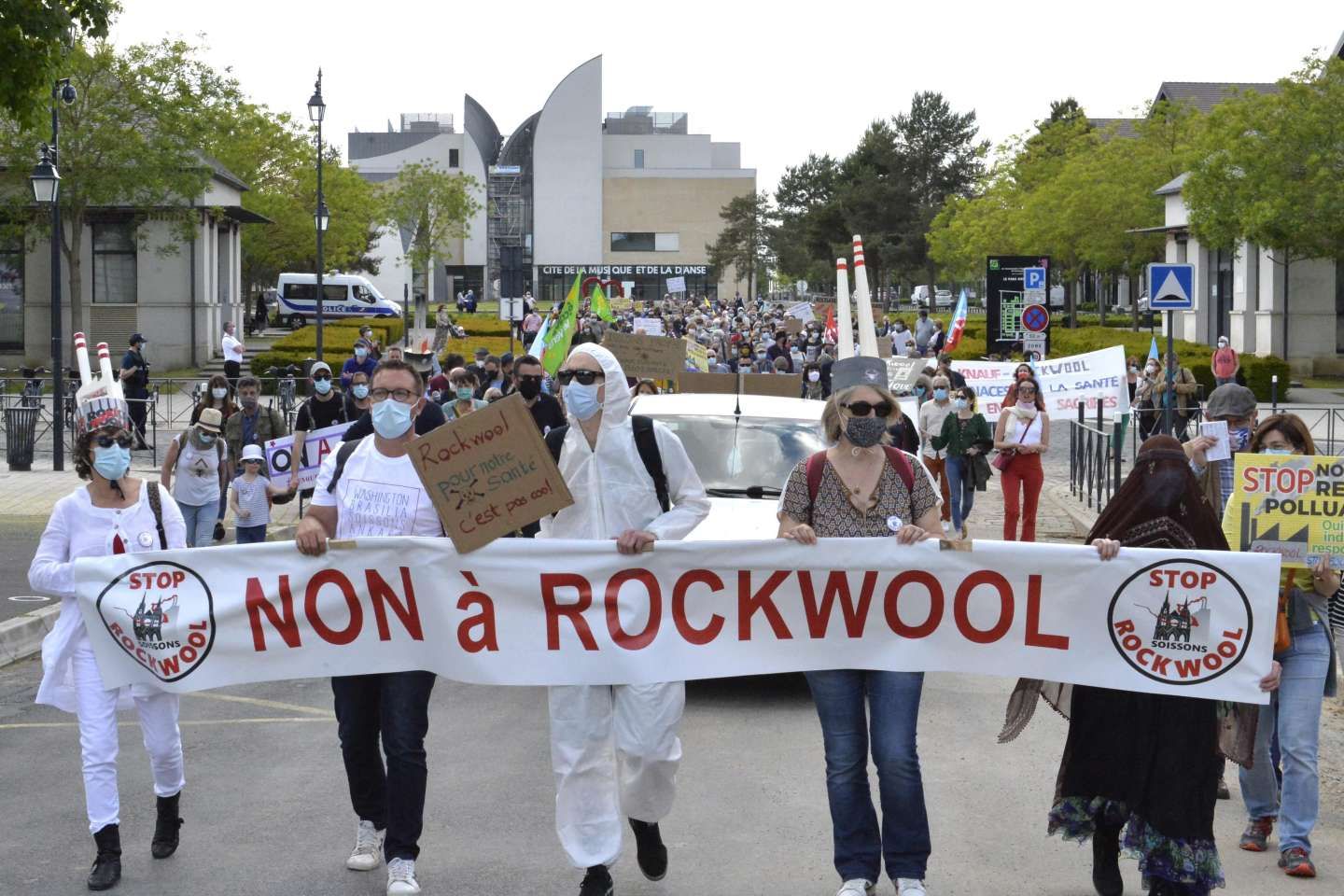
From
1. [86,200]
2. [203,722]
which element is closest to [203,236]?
[86,200]

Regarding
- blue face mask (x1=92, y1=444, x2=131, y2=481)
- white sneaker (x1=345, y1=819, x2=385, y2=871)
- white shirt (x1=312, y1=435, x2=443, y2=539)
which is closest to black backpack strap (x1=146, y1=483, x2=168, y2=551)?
blue face mask (x1=92, y1=444, x2=131, y2=481)

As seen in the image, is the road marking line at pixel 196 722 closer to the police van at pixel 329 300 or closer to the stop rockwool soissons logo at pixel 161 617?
the stop rockwool soissons logo at pixel 161 617

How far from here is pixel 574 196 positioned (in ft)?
477

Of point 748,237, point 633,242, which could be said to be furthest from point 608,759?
point 633,242

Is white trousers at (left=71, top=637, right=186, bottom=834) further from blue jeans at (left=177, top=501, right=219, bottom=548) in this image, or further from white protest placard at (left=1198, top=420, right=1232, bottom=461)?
blue jeans at (left=177, top=501, right=219, bottom=548)

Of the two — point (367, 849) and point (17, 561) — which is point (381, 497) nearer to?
point (367, 849)

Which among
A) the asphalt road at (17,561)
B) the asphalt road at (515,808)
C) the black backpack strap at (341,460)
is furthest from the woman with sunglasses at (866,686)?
the asphalt road at (17,561)

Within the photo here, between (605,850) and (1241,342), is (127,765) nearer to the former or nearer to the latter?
(605,850)

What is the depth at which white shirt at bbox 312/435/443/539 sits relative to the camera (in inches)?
255

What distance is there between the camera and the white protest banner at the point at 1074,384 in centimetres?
2155

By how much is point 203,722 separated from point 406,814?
3.65 meters

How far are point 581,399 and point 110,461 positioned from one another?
1886 millimetres

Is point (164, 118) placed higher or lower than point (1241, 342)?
higher

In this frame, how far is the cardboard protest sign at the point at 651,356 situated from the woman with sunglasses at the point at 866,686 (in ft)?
39.3
